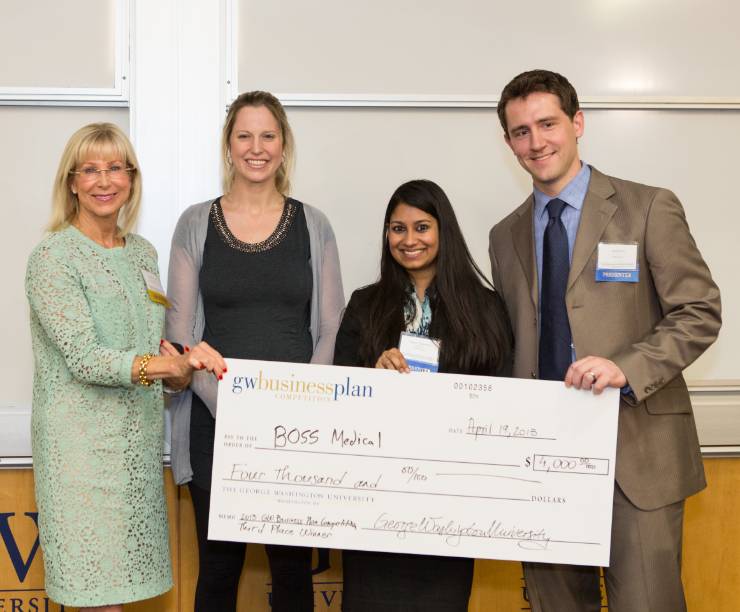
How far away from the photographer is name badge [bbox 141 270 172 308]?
2.38 m

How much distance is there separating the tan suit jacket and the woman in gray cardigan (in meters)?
0.82

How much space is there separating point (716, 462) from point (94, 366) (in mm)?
2388

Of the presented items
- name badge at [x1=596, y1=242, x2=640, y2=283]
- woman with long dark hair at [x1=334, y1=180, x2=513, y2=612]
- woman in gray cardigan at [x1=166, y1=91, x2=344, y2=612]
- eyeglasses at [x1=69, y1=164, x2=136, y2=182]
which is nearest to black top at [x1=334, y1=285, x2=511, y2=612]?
woman with long dark hair at [x1=334, y1=180, x2=513, y2=612]

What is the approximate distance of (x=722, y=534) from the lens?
311 centimetres

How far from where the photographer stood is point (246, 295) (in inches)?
95.1

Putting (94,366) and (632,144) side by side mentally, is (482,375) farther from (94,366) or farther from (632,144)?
(632,144)

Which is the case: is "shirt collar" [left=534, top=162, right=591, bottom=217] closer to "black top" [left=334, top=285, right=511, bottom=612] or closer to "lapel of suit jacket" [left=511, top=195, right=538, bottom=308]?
"lapel of suit jacket" [left=511, top=195, right=538, bottom=308]

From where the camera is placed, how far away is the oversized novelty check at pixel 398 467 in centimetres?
215

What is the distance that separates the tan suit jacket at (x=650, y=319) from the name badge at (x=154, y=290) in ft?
4.04

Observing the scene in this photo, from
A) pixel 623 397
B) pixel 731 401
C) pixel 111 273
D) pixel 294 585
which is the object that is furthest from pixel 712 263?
pixel 111 273

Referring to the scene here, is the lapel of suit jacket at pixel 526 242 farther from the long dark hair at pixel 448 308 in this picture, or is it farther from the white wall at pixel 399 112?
the white wall at pixel 399 112

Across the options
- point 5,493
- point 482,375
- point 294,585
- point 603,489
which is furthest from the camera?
point 5,493

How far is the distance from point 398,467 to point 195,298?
2.83 feet

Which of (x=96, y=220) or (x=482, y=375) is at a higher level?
(x=96, y=220)
